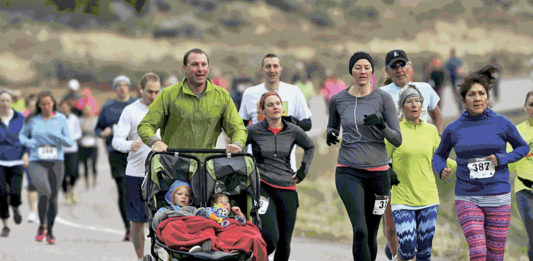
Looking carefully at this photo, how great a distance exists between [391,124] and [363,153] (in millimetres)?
355

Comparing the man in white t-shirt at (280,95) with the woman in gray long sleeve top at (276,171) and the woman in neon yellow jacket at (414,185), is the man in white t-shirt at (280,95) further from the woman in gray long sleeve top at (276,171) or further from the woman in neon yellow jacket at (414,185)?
the woman in neon yellow jacket at (414,185)

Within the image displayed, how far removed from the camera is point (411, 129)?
9930 mm

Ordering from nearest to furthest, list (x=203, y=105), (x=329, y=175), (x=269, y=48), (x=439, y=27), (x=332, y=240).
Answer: (x=203, y=105) → (x=332, y=240) → (x=329, y=175) → (x=269, y=48) → (x=439, y=27)

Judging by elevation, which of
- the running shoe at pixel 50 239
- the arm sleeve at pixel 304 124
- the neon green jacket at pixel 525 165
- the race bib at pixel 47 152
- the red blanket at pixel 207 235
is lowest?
the running shoe at pixel 50 239

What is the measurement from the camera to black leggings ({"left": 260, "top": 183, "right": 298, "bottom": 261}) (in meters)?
9.62

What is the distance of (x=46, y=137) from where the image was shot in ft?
46.6

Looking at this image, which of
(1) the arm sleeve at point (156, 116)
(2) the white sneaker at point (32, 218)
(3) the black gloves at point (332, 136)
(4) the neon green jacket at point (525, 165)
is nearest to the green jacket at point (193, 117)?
(1) the arm sleeve at point (156, 116)

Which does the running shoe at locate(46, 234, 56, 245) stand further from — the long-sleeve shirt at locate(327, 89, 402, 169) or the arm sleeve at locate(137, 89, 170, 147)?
the long-sleeve shirt at locate(327, 89, 402, 169)

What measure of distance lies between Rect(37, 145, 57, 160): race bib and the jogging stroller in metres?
5.59

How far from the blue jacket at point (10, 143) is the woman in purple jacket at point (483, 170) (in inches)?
314

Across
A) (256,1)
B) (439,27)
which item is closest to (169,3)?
(256,1)

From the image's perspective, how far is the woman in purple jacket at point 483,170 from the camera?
8930 mm

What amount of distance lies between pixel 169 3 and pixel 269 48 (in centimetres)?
961

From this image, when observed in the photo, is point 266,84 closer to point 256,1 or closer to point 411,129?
point 411,129
